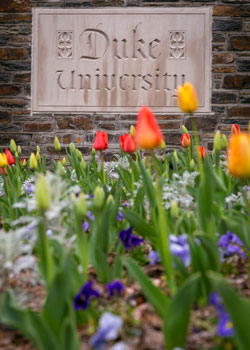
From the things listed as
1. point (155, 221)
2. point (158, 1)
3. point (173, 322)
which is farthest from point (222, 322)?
point (158, 1)

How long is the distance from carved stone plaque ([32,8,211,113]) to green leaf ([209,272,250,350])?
430cm

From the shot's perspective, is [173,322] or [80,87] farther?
[80,87]

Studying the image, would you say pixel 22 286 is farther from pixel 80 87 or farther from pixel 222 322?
pixel 80 87

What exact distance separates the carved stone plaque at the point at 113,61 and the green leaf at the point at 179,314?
13.9 ft

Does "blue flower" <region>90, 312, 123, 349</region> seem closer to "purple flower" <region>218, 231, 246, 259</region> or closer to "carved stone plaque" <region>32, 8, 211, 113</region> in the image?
"purple flower" <region>218, 231, 246, 259</region>

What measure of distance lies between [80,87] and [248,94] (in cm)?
201

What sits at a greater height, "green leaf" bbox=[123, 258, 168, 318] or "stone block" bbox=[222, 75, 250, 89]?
"stone block" bbox=[222, 75, 250, 89]

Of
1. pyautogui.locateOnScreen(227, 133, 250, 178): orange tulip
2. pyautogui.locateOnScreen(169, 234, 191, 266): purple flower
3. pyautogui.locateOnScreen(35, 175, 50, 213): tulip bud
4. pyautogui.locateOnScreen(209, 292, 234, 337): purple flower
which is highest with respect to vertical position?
pyautogui.locateOnScreen(227, 133, 250, 178): orange tulip

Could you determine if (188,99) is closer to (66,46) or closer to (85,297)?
(85,297)

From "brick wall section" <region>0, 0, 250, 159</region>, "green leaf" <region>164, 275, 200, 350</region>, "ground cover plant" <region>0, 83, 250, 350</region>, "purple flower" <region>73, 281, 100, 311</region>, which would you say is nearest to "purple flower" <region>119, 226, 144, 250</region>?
"ground cover plant" <region>0, 83, 250, 350</region>

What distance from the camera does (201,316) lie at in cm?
80

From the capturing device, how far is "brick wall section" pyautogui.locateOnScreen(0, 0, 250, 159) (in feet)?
15.5

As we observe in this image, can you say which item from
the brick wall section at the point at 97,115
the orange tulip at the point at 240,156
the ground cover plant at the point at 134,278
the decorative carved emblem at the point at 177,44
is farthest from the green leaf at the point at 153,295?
the decorative carved emblem at the point at 177,44

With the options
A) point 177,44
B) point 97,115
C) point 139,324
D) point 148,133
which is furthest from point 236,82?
point 139,324
